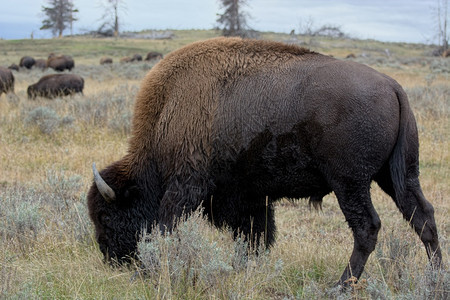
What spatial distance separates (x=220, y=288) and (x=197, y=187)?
1.01m

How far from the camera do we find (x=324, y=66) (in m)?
3.92

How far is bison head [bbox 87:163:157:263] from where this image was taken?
4.31 metres

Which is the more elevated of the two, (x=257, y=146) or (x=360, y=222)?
(x=257, y=146)

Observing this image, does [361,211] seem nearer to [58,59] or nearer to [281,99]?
[281,99]

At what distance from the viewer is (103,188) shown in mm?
4137

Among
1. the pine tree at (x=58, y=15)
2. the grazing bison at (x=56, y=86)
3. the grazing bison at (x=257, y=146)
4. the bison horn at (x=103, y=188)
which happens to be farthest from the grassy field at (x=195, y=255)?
the pine tree at (x=58, y=15)

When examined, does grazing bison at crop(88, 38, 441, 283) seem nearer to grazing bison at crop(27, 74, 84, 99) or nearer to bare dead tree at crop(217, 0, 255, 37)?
grazing bison at crop(27, 74, 84, 99)

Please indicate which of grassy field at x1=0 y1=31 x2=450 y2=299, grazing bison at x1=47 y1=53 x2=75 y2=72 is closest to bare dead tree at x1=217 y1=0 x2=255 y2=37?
grazing bison at x1=47 y1=53 x2=75 y2=72

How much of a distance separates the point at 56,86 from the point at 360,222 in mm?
17326

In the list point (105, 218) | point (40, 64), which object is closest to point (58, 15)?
point (40, 64)

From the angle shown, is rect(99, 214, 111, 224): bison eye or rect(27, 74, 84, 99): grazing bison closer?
rect(99, 214, 111, 224): bison eye

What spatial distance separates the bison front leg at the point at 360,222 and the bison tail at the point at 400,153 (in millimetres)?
263

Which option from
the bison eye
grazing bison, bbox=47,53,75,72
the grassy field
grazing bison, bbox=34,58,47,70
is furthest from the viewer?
grazing bison, bbox=34,58,47,70

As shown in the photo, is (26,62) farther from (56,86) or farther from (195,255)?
(195,255)
